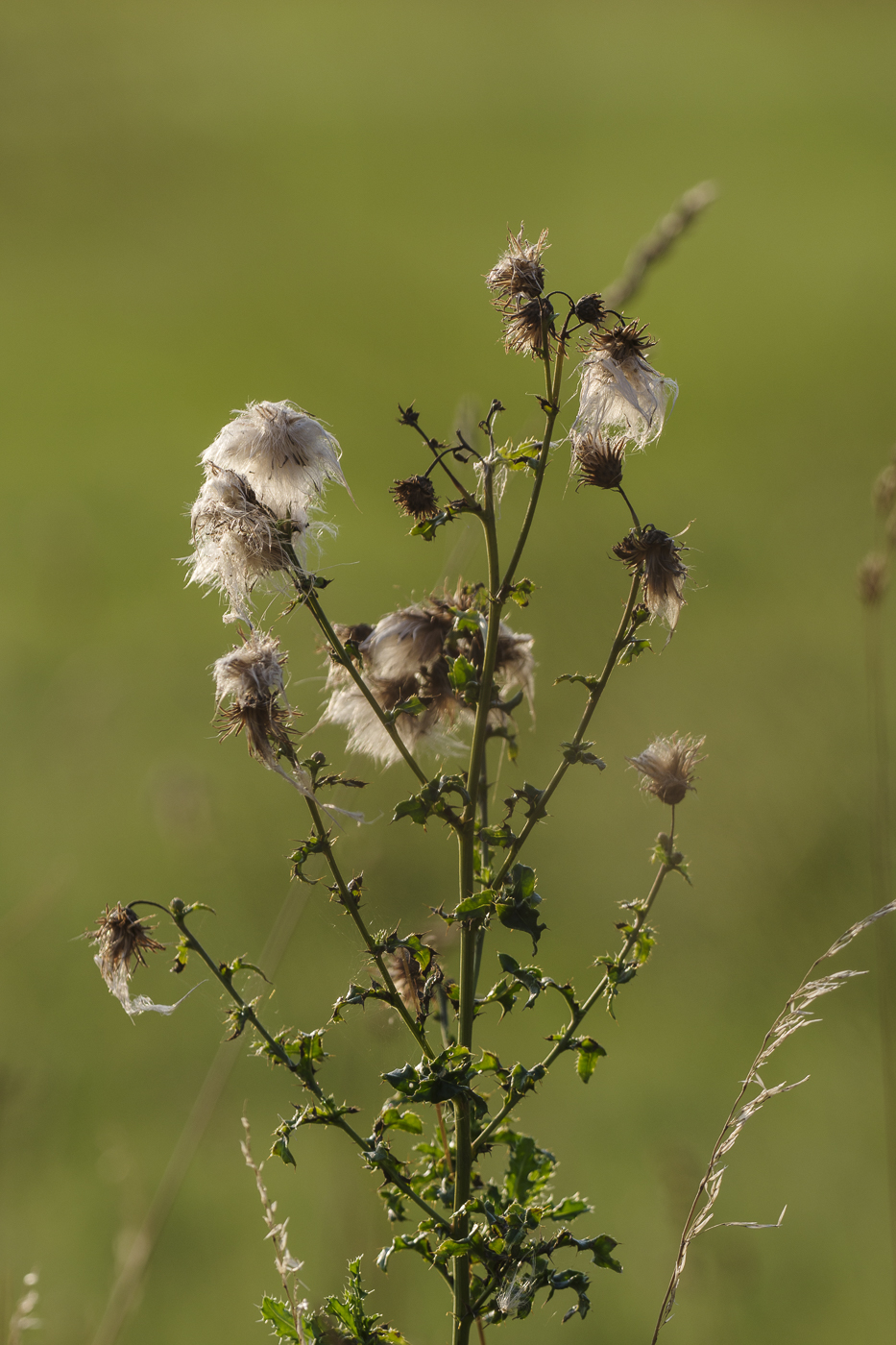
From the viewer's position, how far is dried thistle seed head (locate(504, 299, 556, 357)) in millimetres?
880

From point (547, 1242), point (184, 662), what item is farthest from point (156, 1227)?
point (184, 662)

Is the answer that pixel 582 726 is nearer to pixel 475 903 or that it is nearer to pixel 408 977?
pixel 475 903

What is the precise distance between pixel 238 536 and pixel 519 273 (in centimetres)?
32

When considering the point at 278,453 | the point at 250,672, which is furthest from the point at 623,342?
the point at 250,672

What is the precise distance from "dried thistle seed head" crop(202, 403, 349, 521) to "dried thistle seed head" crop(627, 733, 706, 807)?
0.36 meters

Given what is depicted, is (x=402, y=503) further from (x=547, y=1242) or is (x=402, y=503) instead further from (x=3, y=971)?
(x=3, y=971)

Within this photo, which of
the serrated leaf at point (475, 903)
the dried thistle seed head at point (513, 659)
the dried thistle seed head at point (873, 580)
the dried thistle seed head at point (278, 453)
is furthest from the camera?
the dried thistle seed head at point (873, 580)

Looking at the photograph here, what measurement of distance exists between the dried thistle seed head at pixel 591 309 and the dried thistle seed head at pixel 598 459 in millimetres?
97

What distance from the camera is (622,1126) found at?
2.65m

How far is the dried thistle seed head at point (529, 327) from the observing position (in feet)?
2.89

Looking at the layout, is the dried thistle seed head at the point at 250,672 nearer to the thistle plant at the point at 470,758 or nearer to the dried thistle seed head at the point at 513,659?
the thistle plant at the point at 470,758

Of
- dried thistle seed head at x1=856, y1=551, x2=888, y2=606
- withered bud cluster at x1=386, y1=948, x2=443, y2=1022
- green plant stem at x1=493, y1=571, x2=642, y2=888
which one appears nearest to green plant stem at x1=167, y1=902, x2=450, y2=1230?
withered bud cluster at x1=386, y1=948, x2=443, y2=1022

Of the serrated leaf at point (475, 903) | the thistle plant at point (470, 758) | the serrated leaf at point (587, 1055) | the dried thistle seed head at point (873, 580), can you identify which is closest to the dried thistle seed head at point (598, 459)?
the thistle plant at point (470, 758)

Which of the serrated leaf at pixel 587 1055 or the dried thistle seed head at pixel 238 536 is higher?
the dried thistle seed head at pixel 238 536
